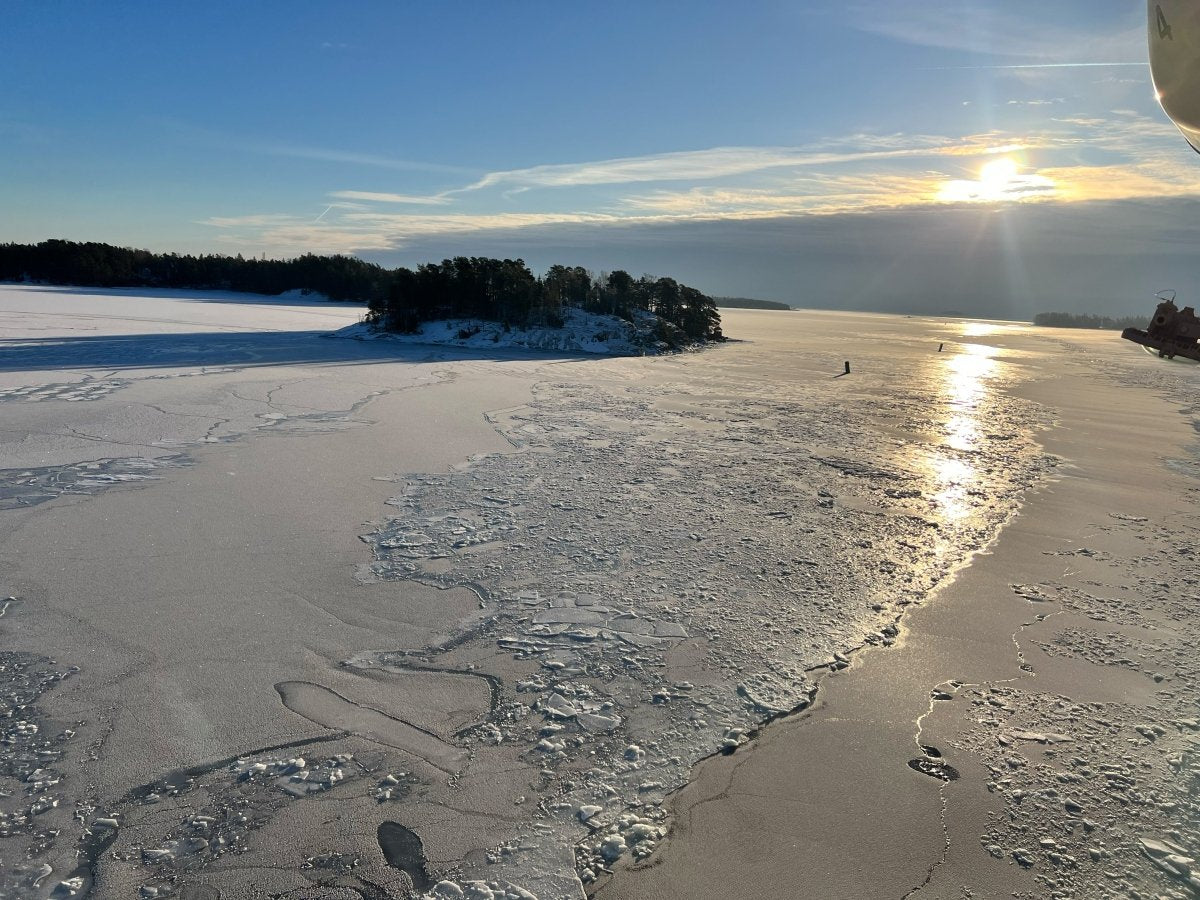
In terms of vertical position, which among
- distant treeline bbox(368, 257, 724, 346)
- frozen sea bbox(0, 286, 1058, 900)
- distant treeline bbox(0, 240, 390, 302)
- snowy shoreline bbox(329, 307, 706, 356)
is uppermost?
distant treeline bbox(0, 240, 390, 302)

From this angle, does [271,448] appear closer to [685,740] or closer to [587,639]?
[587,639]

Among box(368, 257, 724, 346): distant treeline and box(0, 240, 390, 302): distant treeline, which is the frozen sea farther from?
box(0, 240, 390, 302): distant treeline

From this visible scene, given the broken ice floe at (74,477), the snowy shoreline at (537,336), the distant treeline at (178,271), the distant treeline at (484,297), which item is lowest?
the broken ice floe at (74,477)

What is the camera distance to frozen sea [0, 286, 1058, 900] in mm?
2375

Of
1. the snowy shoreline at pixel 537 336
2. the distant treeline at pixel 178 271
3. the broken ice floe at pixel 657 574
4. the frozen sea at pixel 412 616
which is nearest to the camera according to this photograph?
the frozen sea at pixel 412 616

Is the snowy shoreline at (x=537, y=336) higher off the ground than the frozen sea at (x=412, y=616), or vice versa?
the snowy shoreline at (x=537, y=336)

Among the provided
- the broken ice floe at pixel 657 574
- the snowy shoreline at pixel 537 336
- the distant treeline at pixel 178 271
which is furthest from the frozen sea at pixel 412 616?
the distant treeline at pixel 178 271

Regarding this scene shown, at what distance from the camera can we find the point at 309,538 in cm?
490

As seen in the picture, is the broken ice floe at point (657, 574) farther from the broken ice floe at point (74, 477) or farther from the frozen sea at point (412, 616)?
the broken ice floe at point (74, 477)

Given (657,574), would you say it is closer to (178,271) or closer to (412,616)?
(412,616)

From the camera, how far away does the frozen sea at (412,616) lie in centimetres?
238

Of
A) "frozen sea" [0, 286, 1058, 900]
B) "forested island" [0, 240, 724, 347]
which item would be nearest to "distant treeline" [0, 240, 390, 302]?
"forested island" [0, 240, 724, 347]

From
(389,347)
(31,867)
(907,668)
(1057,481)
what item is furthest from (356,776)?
(389,347)

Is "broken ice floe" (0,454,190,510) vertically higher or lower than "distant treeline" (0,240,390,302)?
lower
